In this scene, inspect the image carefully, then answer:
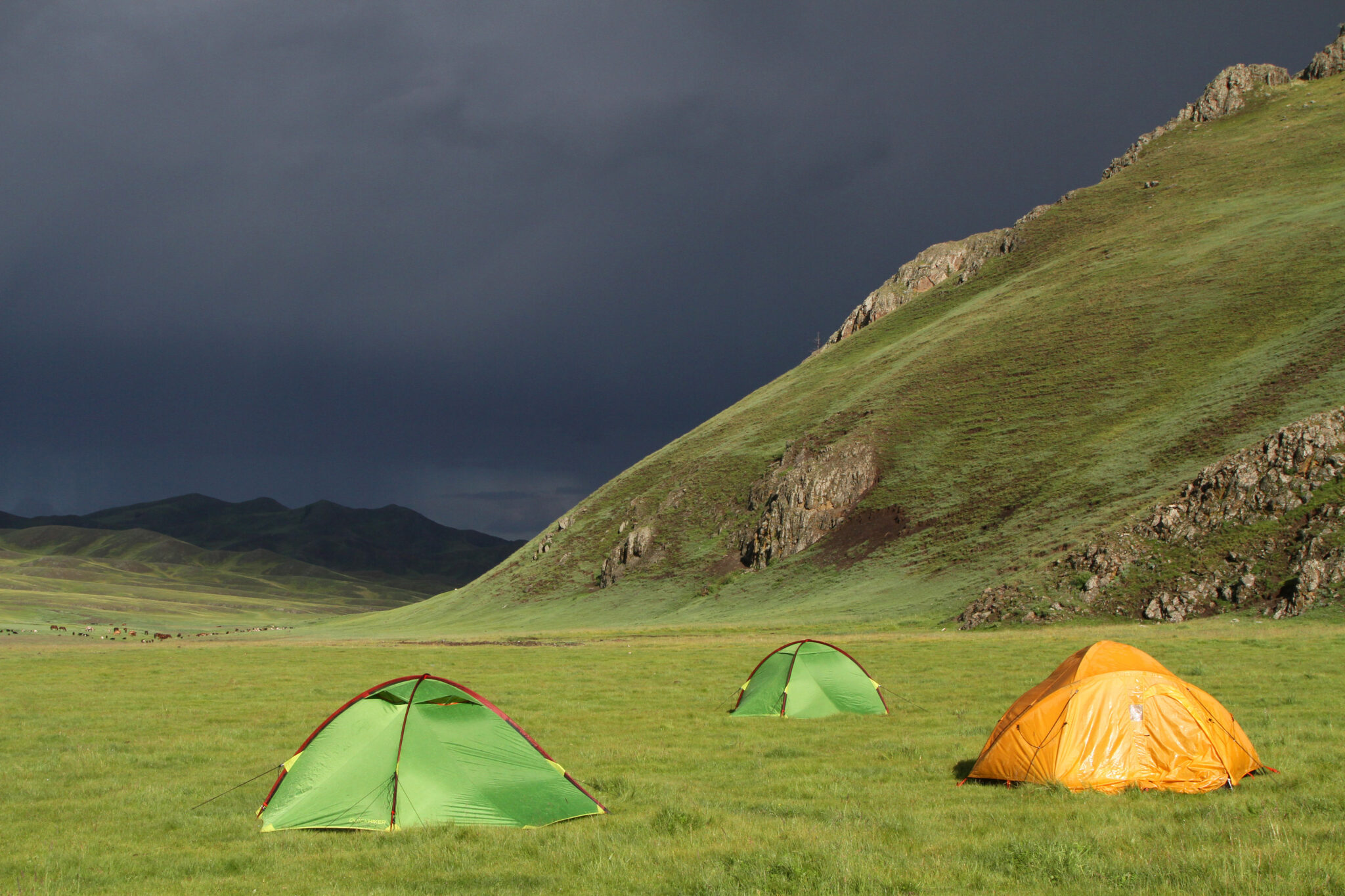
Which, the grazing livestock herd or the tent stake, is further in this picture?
the grazing livestock herd

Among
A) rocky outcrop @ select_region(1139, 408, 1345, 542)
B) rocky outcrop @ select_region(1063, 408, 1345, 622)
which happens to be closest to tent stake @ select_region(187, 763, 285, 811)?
rocky outcrop @ select_region(1063, 408, 1345, 622)

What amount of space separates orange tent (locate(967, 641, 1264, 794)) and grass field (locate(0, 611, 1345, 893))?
430 millimetres

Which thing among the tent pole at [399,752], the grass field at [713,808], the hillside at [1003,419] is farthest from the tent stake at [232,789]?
the hillside at [1003,419]

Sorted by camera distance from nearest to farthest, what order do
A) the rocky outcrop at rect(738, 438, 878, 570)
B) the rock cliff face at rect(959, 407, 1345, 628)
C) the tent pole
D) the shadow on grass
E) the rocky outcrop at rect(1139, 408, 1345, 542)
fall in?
the tent pole
the shadow on grass
the rock cliff face at rect(959, 407, 1345, 628)
the rocky outcrop at rect(1139, 408, 1345, 542)
the rocky outcrop at rect(738, 438, 878, 570)

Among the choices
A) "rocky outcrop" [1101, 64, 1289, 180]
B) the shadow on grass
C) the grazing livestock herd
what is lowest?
the grazing livestock herd

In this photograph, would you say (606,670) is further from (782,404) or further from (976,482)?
(782,404)

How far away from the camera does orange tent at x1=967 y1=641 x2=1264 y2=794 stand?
41.1 feet

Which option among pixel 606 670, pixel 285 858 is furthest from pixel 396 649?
pixel 285 858

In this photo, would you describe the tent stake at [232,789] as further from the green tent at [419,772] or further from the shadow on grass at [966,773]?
the shadow on grass at [966,773]

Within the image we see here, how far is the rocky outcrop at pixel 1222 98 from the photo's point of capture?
160 m

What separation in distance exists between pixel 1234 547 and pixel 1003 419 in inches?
1761

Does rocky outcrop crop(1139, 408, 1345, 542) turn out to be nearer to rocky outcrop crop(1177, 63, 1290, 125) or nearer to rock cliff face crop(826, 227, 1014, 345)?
rock cliff face crop(826, 227, 1014, 345)

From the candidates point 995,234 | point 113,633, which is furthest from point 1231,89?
point 113,633

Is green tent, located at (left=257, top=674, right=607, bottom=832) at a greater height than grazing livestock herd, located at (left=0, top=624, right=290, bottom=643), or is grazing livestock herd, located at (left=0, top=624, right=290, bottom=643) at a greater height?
green tent, located at (left=257, top=674, right=607, bottom=832)
